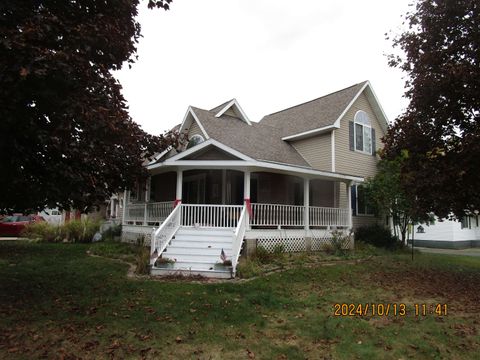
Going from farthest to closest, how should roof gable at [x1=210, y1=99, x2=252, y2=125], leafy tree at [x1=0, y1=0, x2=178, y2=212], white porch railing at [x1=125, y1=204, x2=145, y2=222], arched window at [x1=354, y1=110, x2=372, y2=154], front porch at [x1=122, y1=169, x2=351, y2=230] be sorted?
arched window at [x1=354, y1=110, x2=372, y2=154] → roof gable at [x1=210, y1=99, x2=252, y2=125] → white porch railing at [x1=125, y1=204, x2=145, y2=222] → front porch at [x1=122, y1=169, x2=351, y2=230] → leafy tree at [x1=0, y1=0, x2=178, y2=212]

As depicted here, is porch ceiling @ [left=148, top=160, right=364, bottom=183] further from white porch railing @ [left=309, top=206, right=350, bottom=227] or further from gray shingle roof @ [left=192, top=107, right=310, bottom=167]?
white porch railing @ [left=309, top=206, right=350, bottom=227]

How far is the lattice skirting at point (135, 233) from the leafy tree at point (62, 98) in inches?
305

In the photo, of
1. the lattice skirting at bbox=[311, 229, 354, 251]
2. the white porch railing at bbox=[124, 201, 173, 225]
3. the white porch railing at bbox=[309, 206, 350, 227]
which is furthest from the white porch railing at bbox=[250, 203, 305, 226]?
the white porch railing at bbox=[124, 201, 173, 225]

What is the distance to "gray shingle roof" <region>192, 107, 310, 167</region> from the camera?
15615 mm

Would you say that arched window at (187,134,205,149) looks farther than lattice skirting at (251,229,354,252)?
Yes

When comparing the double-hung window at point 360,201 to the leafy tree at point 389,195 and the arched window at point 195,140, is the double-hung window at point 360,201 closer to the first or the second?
the leafy tree at point 389,195

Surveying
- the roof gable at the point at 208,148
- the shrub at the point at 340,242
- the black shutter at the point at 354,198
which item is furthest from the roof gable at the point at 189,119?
the black shutter at the point at 354,198

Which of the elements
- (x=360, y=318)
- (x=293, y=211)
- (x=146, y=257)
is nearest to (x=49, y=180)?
(x=146, y=257)

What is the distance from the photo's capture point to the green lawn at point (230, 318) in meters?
5.18

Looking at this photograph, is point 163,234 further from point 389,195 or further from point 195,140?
point 389,195

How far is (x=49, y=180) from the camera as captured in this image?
22.1 ft

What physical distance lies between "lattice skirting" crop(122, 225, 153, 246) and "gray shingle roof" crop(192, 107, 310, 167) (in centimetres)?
487

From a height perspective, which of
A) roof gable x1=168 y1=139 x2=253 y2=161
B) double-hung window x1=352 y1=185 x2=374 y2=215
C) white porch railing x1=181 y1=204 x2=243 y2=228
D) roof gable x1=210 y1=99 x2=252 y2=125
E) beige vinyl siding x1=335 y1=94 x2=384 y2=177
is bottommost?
white porch railing x1=181 y1=204 x2=243 y2=228

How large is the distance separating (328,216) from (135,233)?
341 inches
